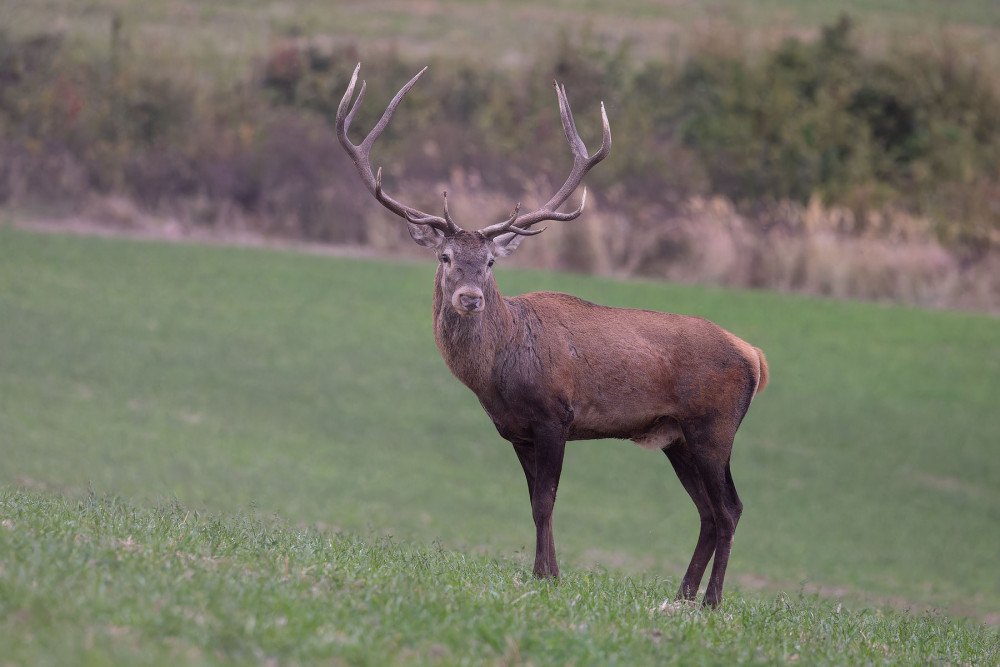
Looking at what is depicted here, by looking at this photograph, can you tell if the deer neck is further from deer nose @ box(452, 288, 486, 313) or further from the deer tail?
the deer tail

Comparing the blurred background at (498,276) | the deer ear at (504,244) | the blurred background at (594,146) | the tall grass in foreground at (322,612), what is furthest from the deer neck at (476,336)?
the blurred background at (594,146)

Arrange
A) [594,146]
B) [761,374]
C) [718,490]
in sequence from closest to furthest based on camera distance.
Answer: [718,490] → [761,374] → [594,146]

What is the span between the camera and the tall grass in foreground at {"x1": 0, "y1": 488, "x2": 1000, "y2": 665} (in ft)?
16.7

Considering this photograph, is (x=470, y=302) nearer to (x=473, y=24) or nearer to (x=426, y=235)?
(x=426, y=235)

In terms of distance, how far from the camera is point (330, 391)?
1847 cm

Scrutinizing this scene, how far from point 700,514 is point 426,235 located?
8.48 feet

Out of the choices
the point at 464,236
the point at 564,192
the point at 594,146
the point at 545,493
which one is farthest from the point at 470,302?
the point at 594,146

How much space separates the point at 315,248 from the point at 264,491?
11894 mm

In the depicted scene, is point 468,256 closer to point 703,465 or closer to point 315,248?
point 703,465

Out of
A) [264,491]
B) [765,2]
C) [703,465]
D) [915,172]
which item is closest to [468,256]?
[703,465]

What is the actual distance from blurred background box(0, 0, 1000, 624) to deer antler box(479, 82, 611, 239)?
3.93 m

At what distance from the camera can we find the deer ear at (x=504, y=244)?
8406 mm

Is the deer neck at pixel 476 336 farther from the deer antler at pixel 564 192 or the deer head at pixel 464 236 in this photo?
the deer antler at pixel 564 192

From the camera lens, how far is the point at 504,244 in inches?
334
